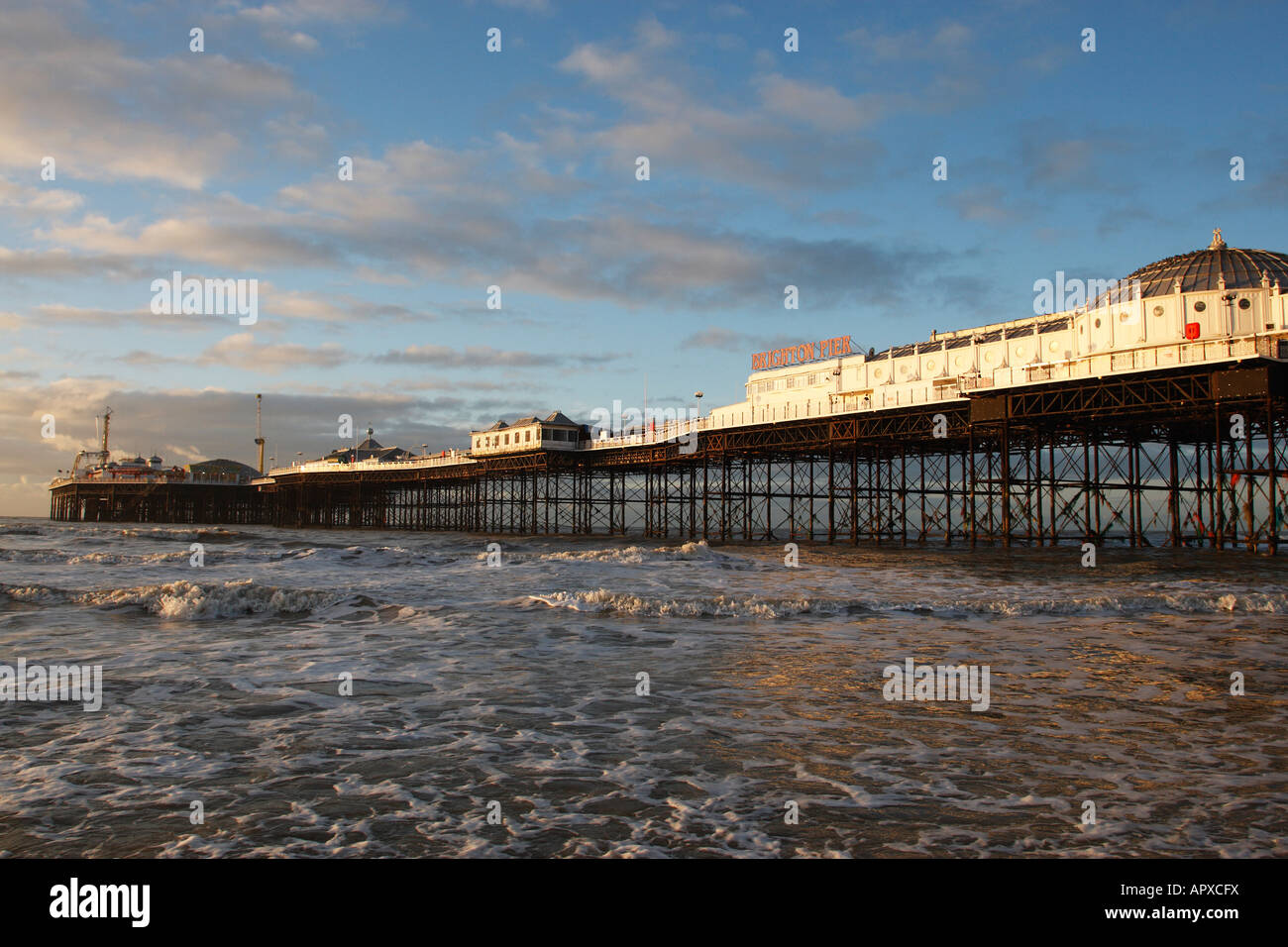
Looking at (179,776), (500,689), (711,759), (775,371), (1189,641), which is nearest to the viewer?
(179,776)

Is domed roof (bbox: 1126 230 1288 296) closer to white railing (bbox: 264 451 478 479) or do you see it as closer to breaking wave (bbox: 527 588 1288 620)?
breaking wave (bbox: 527 588 1288 620)

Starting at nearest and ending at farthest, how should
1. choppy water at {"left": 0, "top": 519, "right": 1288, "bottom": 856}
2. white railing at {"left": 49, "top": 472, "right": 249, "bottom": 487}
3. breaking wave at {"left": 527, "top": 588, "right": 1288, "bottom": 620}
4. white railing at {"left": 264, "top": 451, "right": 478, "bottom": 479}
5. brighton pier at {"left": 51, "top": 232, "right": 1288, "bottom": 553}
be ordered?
choppy water at {"left": 0, "top": 519, "right": 1288, "bottom": 856} → breaking wave at {"left": 527, "top": 588, "right": 1288, "bottom": 620} → brighton pier at {"left": 51, "top": 232, "right": 1288, "bottom": 553} → white railing at {"left": 264, "top": 451, "right": 478, "bottom": 479} → white railing at {"left": 49, "top": 472, "right": 249, "bottom": 487}

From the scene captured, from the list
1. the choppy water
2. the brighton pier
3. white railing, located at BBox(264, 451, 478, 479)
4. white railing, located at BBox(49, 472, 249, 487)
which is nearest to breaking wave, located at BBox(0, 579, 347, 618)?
the choppy water

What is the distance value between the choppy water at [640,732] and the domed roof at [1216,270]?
91.9 ft

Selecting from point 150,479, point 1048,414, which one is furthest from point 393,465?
point 1048,414

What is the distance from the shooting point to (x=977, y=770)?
6.50m

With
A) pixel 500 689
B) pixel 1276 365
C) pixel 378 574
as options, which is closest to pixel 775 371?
pixel 1276 365

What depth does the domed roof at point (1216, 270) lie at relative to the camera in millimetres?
38375

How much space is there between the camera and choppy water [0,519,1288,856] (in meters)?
5.28

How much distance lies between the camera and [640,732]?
25.7 ft

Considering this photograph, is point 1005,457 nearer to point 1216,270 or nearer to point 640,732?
point 1216,270

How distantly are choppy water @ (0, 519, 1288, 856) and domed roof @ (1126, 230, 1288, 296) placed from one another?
28.0m
